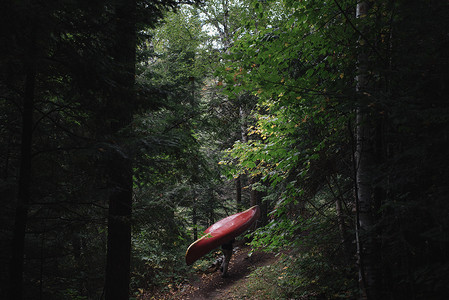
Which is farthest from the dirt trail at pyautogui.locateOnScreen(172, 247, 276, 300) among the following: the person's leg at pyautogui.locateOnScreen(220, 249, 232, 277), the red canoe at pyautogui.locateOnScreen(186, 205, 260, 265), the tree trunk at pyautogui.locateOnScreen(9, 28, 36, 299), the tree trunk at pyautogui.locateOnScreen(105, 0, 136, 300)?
the tree trunk at pyautogui.locateOnScreen(9, 28, 36, 299)

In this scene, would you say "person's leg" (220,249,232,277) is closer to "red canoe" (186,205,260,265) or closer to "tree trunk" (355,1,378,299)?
"red canoe" (186,205,260,265)

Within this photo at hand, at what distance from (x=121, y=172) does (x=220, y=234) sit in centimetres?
591

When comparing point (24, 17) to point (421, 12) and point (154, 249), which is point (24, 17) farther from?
point (154, 249)

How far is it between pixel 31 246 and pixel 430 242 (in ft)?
17.5

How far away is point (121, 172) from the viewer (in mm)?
3652

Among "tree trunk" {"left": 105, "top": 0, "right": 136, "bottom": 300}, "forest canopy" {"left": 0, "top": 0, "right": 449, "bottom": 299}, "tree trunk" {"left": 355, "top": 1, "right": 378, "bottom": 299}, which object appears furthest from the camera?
"tree trunk" {"left": 105, "top": 0, "right": 136, "bottom": 300}

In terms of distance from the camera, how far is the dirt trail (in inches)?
317

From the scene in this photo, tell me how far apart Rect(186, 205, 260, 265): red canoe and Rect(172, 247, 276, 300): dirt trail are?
115cm

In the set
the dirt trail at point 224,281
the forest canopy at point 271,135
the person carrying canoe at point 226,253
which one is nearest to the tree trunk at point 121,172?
the forest canopy at point 271,135

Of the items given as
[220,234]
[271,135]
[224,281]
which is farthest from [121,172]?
[224,281]

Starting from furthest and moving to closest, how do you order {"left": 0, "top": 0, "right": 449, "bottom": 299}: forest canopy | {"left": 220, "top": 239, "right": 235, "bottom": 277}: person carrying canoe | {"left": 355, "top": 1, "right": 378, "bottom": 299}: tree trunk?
{"left": 220, "top": 239, "right": 235, "bottom": 277}: person carrying canoe → {"left": 355, "top": 1, "right": 378, "bottom": 299}: tree trunk → {"left": 0, "top": 0, "right": 449, "bottom": 299}: forest canopy

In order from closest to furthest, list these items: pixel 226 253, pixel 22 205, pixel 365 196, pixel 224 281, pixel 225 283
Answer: pixel 22 205, pixel 365 196, pixel 225 283, pixel 224 281, pixel 226 253

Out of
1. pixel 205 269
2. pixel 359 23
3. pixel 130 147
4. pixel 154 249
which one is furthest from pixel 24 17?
pixel 205 269

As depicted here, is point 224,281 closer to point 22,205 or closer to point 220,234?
point 220,234
